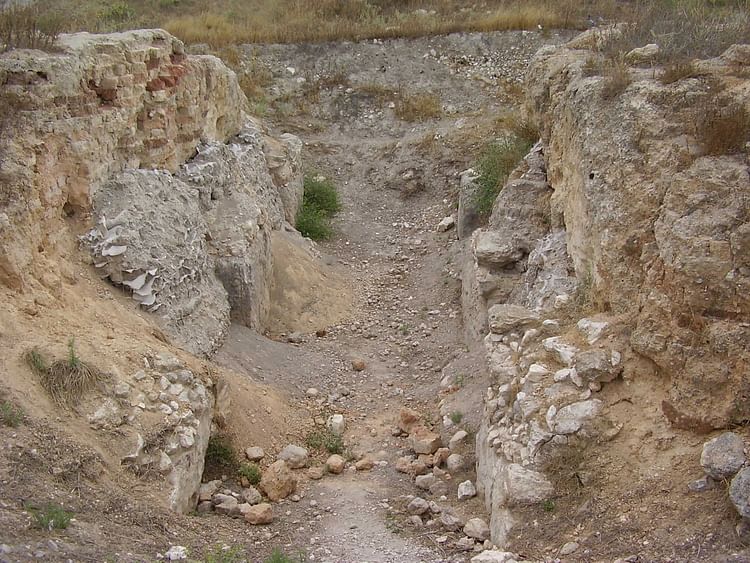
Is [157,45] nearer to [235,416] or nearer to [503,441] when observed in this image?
[235,416]

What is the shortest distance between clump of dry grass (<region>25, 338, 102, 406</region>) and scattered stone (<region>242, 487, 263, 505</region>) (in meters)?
1.40

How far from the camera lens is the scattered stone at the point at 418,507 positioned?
5.48m

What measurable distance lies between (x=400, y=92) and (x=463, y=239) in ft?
20.8

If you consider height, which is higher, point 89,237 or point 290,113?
point 290,113

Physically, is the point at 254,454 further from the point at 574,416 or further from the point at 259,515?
the point at 574,416

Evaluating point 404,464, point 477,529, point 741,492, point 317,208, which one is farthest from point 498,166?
point 741,492

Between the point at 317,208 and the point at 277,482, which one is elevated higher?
the point at 317,208

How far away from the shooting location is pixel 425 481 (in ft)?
19.7

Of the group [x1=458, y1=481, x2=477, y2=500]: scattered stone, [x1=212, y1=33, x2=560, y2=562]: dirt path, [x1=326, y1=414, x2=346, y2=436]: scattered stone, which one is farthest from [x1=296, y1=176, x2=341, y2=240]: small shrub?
[x1=458, y1=481, x2=477, y2=500]: scattered stone

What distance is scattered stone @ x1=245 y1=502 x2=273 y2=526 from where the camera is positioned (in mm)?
5371

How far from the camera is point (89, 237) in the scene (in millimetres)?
6828

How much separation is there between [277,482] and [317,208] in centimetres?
751

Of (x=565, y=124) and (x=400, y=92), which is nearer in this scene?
(x=565, y=124)

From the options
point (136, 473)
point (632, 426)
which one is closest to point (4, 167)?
point (136, 473)
